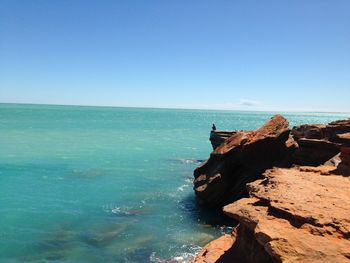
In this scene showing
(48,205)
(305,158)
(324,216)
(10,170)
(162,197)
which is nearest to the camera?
(324,216)

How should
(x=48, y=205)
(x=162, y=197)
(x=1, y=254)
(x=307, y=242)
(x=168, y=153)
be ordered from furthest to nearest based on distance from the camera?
(x=168, y=153) < (x=162, y=197) < (x=48, y=205) < (x=1, y=254) < (x=307, y=242)

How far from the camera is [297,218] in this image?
30.6 ft

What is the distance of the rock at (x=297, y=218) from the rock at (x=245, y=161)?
34.1ft

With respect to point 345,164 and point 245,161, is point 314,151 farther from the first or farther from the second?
point 345,164

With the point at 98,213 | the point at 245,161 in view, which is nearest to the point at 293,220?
the point at 245,161

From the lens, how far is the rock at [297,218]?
25.7 feet

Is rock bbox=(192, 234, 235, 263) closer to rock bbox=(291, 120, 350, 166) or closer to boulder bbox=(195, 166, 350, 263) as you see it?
boulder bbox=(195, 166, 350, 263)

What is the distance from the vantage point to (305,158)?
952 inches

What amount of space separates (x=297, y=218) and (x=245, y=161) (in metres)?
15.7

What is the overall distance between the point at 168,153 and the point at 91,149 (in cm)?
1238

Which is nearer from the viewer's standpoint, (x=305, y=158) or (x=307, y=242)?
(x=307, y=242)

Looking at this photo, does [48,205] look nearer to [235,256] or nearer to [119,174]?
[119,174]

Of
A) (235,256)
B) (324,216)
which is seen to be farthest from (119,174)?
(324,216)

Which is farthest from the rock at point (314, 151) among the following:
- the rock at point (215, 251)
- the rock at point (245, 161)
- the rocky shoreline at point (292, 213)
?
the rock at point (215, 251)
